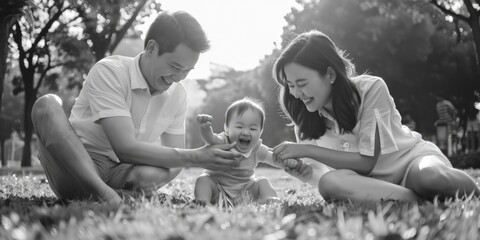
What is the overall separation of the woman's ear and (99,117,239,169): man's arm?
925mm

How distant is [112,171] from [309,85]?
4.89 feet

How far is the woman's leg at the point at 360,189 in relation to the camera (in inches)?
127

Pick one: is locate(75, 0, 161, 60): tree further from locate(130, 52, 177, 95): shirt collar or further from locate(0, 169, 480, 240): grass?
locate(0, 169, 480, 240): grass

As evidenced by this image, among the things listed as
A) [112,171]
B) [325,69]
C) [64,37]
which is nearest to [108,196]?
[112,171]

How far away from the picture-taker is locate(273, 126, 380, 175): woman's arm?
3.52 meters

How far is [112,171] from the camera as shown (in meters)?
3.66

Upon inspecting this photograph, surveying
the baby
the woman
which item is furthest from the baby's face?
the woman

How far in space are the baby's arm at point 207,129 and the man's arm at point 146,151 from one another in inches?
12.5

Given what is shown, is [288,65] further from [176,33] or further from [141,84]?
[141,84]

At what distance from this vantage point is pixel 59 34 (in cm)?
1758

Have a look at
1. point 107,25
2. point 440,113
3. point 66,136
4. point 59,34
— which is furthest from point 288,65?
point 440,113

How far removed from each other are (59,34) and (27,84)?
2.02 m

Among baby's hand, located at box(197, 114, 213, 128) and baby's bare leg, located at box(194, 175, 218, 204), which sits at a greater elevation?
baby's hand, located at box(197, 114, 213, 128)

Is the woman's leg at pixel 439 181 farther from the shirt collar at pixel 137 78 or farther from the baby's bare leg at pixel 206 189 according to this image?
the shirt collar at pixel 137 78
